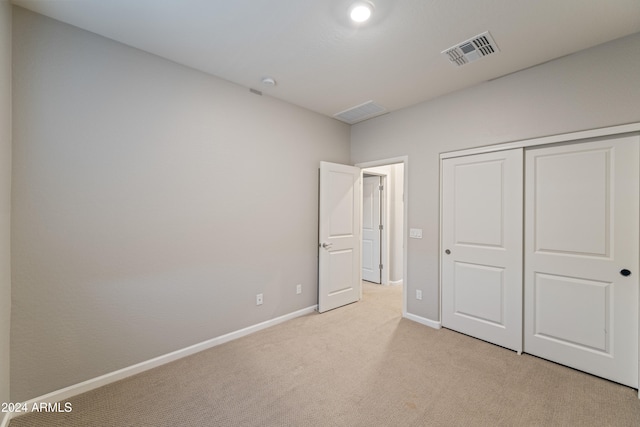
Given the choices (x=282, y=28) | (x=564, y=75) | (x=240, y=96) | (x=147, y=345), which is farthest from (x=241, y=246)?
(x=564, y=75)

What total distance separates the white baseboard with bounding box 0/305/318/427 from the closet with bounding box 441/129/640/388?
94.0 inches

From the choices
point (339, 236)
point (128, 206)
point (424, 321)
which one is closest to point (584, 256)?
point (424, 321)

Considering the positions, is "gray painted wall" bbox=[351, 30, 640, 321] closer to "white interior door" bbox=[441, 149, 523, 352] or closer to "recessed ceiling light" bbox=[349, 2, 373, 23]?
"white interior door" bbox=[441, 149, 523, 352]

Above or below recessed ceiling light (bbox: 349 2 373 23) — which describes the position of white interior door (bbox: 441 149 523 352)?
below

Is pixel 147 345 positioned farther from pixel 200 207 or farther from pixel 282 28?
pixel 282 28

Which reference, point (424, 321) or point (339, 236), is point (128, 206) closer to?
point (339, 236)

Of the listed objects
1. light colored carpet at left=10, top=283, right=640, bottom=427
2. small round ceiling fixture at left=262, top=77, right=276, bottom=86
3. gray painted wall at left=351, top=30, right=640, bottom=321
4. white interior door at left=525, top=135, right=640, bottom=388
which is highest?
small round ceiling fixture at left=262, top=77, right=276, bottom=86

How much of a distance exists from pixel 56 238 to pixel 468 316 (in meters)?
3.90

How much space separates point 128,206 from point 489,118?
3614 millimetres

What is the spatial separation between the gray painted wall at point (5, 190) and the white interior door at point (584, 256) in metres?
4.14

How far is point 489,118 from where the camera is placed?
2.78 meters

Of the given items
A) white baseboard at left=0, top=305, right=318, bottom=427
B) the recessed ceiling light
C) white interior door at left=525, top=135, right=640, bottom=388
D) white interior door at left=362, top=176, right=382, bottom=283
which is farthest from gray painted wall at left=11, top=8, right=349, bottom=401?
white interior door at left=525, top=135, right=640, bottom=388

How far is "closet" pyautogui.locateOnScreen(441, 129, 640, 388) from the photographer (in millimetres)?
2104

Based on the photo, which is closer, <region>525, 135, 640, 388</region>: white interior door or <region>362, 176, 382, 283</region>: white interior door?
<region>525, 135, 640, 388</region>: white interior door
